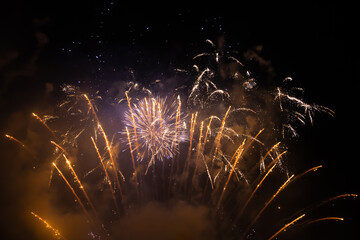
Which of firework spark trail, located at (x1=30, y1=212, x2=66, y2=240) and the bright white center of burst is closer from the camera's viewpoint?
the bright white center of burst

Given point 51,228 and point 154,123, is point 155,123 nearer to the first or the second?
point 154,123

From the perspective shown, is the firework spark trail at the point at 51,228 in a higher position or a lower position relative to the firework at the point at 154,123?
lower

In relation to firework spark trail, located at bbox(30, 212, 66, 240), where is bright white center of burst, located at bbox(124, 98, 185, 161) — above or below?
above

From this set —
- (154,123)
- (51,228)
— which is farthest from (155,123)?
(51,228)

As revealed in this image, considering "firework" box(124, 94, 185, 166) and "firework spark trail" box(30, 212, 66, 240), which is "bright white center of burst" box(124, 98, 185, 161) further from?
"firework spark trail" box(30, 212, 66, 240)

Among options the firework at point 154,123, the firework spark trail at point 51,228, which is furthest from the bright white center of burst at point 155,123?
the firework spark trail at point 51,228

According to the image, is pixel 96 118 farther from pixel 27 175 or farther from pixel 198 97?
pixel 27 175

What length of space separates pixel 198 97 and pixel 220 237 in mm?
10641

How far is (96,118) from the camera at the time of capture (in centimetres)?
1121

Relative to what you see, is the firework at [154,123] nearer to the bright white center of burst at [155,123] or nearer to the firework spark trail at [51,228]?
the bright white center of burst at [155,123]

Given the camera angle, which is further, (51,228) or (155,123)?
(51,228)

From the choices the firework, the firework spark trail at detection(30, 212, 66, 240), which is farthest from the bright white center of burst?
the firework spark trail at detection(30, 212, 66, 240)

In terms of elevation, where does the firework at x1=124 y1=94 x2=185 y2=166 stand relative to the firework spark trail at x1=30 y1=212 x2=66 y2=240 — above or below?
above

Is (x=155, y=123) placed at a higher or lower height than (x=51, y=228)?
higher
